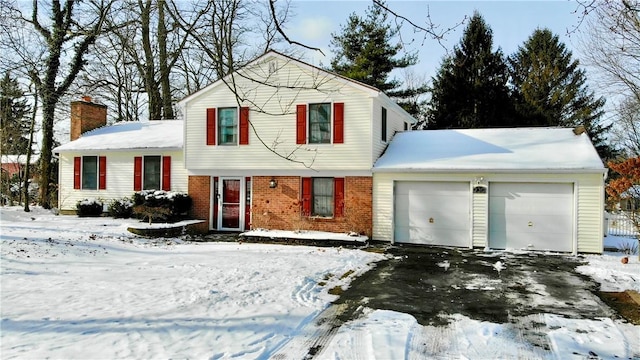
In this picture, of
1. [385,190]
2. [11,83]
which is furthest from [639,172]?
[11,83]

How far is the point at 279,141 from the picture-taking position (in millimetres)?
13734

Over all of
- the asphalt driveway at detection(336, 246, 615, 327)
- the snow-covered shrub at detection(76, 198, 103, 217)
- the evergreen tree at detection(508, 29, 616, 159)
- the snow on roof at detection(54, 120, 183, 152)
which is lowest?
the asphalt driveway at detection(336, 246, 615, 327)

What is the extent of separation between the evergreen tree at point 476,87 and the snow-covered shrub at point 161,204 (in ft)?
53.9

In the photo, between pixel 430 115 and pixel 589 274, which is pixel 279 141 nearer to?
pixel 589 274

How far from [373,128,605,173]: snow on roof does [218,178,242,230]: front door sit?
502 centimetres

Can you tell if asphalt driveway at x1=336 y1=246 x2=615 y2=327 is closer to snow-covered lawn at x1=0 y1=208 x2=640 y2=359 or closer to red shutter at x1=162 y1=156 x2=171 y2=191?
snow-covered lawn at x1=0 y1=208 x2=640 y2=359

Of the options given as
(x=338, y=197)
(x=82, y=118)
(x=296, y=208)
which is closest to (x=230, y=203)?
(x=296, y=208)

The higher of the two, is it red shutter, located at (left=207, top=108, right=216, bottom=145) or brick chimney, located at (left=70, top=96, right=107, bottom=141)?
brick chimney, located at (left=70, top=96, right=107, bottom=141)

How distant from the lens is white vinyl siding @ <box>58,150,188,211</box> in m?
15.7

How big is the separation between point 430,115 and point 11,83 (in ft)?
72.2

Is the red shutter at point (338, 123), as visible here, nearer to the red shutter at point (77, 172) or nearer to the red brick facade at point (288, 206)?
the red brick facade at point (288, 206)

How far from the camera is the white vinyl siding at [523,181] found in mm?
11062

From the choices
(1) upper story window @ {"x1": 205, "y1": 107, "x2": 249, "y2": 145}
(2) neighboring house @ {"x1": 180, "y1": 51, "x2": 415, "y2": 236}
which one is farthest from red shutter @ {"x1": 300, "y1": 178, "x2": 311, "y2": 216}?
(1) upper story window @ {"x1": 205, "y1": 107, "x2": 249, "y2": 145}

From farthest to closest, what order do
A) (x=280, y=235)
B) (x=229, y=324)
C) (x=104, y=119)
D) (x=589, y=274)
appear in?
(x=104, y=119), (x=280, y=235), (x=589, y=274), (x=229, y=324)
